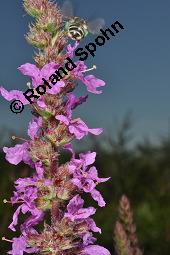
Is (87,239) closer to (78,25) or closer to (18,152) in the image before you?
(18,152)

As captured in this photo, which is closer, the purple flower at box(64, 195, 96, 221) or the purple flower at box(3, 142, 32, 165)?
the purple flower at box(64, 195, 96, 221)

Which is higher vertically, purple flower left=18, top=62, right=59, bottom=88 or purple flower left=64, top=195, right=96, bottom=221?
purple flower left=18, top=62, right=59, bottom=88

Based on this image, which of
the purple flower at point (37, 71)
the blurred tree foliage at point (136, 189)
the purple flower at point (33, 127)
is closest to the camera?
the purple flower at point (37, 71)

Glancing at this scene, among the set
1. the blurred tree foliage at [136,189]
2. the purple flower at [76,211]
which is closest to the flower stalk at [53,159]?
the purple flower at [76,211]

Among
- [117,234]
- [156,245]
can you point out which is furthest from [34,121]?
[156,245]

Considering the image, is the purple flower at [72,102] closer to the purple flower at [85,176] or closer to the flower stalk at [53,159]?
the flower stalk at [53,159]

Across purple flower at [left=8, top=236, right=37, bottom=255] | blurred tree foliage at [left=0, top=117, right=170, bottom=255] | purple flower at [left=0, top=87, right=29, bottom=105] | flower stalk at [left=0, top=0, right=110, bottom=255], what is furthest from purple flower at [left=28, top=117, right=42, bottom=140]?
blurred tree foliage at [left=0, top=117, right=170, bottom=255]

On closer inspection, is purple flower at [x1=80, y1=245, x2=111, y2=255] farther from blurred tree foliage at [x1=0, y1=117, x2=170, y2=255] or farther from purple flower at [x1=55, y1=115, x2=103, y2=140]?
blurred tree foliage at [x1=0, y1=117, x2=170, y2=255]
